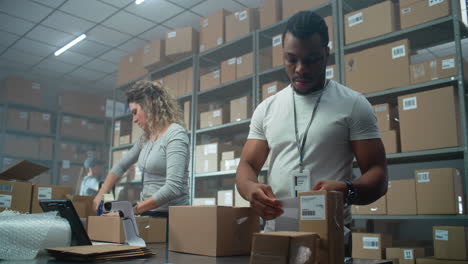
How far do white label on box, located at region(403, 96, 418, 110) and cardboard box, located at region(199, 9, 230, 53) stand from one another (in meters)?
1.96

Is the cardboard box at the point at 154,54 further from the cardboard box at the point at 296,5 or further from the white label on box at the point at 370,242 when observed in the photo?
the white label on box at the point at 370,242

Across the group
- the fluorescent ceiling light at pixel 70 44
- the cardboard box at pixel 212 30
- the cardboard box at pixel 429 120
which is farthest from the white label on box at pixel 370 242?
the fluorescent ceiling light at pixel 70 44

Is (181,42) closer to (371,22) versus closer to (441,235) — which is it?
(371,22)

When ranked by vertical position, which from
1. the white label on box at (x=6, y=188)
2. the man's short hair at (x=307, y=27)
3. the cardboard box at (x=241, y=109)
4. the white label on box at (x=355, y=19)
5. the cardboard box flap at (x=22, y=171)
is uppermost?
the white label on box at (x=355, y=19)

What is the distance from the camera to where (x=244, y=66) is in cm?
354

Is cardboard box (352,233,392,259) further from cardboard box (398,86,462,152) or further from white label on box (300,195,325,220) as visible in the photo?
white label on box (300,195,325,220)

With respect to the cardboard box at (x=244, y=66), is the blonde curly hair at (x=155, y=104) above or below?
below

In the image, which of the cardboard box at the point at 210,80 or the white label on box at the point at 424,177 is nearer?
the white label on box at the point at 424,177

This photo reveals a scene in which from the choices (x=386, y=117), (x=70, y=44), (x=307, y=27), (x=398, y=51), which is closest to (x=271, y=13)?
(x=398, y=51)

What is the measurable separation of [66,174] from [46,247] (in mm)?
5322

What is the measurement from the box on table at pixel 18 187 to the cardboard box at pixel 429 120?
6.60 ft

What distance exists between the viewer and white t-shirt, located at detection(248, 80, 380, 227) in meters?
1.18

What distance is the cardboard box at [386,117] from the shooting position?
248cm

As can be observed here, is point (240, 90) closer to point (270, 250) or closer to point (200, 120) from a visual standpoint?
point (200, 120)
